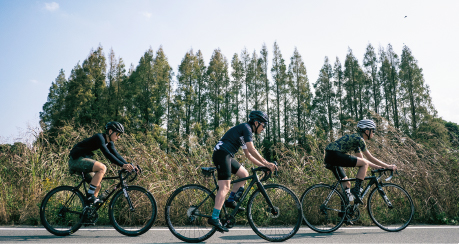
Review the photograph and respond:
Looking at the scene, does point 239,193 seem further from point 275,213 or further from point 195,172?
point 195,172

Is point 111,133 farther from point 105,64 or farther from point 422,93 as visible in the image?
point 422,93

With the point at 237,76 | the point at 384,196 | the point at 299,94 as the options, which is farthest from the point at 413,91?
the point at 384,196

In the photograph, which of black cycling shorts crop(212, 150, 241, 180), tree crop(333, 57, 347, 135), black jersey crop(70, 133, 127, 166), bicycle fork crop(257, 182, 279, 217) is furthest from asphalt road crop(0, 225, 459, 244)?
tree crop(333, 57, 347, 135)

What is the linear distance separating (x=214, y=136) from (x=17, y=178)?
496 centimetres

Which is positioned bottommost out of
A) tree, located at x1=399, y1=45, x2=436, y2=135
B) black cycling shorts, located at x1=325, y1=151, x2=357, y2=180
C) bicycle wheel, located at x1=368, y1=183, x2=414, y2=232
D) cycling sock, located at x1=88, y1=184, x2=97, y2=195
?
bicycle wheel, located at x1=368, y1=183, x2=414, y2=232

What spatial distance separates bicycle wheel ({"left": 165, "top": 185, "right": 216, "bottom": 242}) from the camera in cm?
462

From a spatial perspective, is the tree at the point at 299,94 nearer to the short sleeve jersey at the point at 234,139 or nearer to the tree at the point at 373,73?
the tree at the point at 373,73

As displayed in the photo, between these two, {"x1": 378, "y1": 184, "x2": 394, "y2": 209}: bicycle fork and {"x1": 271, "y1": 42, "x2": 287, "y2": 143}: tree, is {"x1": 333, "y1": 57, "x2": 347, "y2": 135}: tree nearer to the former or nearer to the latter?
{"x1": 271, "y1": 42, "x2": 287, "y2": 143}: tree

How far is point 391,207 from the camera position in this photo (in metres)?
5.60

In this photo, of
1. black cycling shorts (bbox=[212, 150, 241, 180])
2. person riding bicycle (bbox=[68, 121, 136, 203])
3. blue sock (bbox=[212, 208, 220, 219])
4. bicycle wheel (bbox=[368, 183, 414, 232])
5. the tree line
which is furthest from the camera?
the tree line

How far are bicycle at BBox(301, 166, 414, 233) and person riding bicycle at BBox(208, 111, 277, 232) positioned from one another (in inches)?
55.0

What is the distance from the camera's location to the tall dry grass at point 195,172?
616cm

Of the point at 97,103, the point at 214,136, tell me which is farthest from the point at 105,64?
the point at 214,136

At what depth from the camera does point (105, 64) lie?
1665 inches
